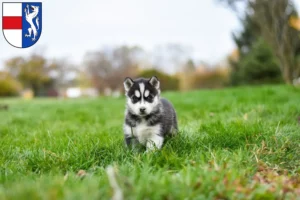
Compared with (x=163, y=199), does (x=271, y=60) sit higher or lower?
higher

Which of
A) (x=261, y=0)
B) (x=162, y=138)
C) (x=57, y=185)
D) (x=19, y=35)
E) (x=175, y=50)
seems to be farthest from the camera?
(x=175, y=50)

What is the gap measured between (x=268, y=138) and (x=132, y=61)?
35626mm

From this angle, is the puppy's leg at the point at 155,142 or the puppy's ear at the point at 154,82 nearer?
the puppy's leg at the point at 155,142

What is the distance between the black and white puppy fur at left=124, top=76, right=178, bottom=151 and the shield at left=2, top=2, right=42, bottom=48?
275cm

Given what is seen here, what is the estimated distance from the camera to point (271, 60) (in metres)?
24.2

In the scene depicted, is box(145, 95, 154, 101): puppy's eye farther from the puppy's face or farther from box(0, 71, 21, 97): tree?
box(0, 71, 21, 97): tree

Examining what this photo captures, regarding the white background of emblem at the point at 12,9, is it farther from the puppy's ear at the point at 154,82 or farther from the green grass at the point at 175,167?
the puppy's ear at the point at 154,82

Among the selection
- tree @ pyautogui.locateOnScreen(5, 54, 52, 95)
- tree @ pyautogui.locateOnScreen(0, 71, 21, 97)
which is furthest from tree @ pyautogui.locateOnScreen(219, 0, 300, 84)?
tree @ pyautogui.locateOnScreen(5, 54, 52, 95)

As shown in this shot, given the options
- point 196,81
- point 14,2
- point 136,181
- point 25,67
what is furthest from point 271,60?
point 25,67

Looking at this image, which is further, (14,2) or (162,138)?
(14,2)

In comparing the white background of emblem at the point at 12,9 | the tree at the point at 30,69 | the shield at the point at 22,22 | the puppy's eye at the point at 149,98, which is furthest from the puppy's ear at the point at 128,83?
the tree at the point at 30,69

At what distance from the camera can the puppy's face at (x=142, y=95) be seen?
150 inches

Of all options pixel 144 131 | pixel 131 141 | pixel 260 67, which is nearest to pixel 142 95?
pixel 144 131

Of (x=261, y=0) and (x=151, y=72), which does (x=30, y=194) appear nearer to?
(x=261, y=0)
